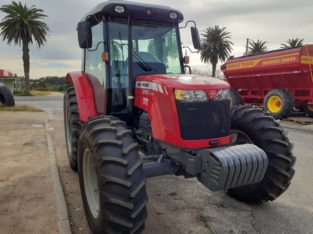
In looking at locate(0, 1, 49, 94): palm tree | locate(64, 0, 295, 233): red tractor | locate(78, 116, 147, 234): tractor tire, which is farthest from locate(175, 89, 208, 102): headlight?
locate(0, 1, 49, 94): palm tree

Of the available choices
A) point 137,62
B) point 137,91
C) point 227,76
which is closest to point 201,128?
point 137,91

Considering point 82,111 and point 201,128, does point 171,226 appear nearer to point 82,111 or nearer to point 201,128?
point 201,128

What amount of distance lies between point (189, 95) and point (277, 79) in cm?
1055

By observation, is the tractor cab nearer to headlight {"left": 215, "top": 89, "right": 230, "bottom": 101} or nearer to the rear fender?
the rear fender

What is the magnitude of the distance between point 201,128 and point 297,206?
174 cm

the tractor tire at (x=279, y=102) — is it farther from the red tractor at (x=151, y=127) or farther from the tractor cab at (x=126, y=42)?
the tractor cab at (x=126, y=42)

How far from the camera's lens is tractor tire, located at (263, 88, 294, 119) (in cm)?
1187

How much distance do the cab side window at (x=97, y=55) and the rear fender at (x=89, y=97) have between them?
10 centimetres

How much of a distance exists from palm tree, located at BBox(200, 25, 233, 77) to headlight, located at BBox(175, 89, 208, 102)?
1588 inches

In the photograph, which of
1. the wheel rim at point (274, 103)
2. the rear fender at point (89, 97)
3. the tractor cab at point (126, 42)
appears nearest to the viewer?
the tractor cab at point (126, 42)

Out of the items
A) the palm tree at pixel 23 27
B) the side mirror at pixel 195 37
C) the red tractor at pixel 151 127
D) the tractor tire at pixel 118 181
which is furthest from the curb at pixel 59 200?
the palm tree at pixel 23 27

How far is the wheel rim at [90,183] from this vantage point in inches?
137

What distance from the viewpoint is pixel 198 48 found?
4.53 metres

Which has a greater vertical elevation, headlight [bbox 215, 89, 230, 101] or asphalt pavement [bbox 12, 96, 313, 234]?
headlight [bbox 215, 89, 230, 101]
